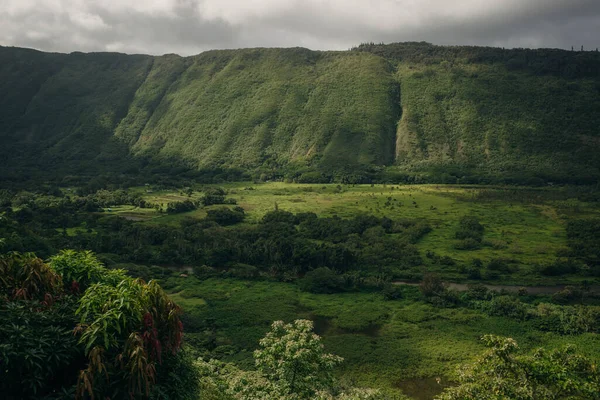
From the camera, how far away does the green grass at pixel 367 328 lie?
47.2 m

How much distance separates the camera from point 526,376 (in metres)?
20.9

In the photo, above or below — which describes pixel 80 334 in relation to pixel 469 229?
above

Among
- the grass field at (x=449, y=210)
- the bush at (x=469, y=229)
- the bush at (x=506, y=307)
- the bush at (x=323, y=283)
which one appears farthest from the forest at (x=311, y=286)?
the grass field at (x=449, y=210)

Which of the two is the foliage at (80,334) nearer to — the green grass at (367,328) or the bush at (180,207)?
the green grass at (367,328)

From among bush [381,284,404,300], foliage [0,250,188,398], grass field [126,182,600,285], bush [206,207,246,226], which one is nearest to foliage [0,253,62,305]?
foliage [0,250,188,398]

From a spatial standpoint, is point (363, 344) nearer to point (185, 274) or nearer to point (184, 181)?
point (185, 274)

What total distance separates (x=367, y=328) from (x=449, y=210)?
76.9 m

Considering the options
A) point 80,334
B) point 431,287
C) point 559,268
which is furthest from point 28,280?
point 559,268

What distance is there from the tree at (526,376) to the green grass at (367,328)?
22548mm

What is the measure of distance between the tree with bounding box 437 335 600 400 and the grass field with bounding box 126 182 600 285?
56454mm

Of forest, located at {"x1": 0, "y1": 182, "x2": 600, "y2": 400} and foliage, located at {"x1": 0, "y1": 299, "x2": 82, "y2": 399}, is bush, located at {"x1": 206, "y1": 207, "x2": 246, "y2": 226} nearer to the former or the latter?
forest, located at {"x1": 0, "y1": 182, "x2": 600, "y2": 400}

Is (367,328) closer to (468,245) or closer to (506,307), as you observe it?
(506,307)

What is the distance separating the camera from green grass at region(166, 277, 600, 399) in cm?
4716

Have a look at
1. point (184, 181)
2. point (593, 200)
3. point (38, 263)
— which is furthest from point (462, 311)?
point (184, 181)
